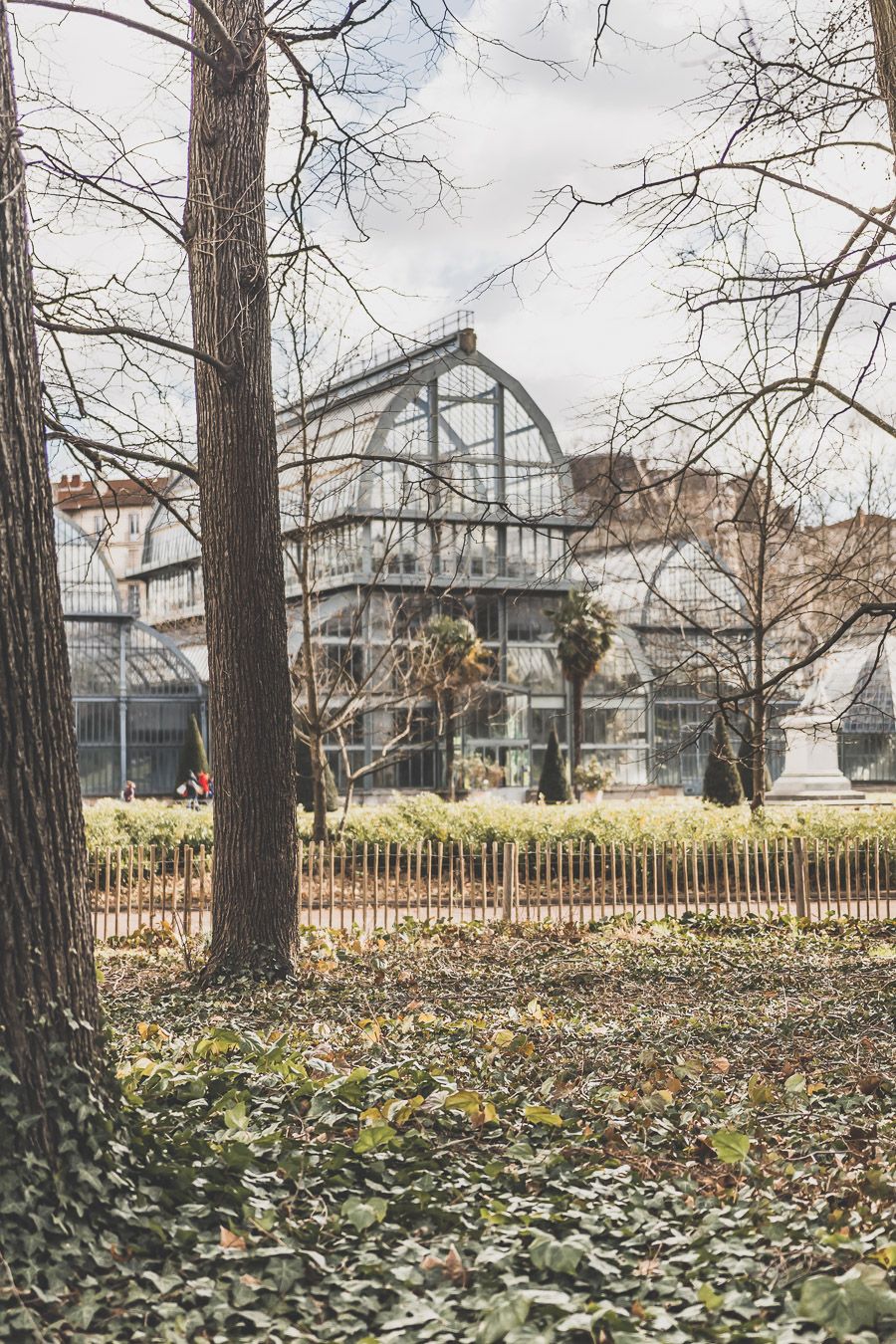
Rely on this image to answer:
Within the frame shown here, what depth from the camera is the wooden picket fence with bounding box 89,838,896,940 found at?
49.0ft

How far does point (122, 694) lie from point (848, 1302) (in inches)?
1590

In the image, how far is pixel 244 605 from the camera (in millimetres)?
8688

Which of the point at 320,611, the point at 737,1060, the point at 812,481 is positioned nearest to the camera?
the point at 737,1060

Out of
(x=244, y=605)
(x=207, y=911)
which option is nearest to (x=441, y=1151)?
(x=244, y=605)

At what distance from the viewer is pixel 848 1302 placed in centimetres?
320

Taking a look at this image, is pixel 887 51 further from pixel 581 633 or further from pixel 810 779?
pixel 581 633

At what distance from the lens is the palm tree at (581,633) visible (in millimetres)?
38562

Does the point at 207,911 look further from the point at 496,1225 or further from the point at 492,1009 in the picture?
the point at 496,1225

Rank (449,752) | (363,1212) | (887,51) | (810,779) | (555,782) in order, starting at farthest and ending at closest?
(449,752), (555,782), (810,779), (887,51), (363,1212)

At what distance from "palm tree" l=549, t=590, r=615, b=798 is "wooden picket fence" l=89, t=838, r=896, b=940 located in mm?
19253

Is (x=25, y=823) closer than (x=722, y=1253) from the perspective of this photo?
No

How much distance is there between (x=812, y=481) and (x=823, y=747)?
21830mm

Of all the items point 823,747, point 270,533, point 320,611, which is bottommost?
point 823,747

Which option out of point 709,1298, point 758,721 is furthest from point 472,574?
point 709,1298
